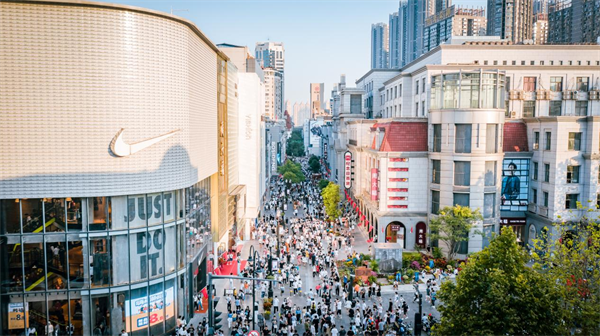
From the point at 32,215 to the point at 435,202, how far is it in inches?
1377

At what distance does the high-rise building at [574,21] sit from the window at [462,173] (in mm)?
81919

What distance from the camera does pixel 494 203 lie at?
4506cm

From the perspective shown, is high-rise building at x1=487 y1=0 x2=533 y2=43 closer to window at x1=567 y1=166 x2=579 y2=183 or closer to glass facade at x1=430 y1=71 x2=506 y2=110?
window at x1=567 y1=166 x2=579 y2=183

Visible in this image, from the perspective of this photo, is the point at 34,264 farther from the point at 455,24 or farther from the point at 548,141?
the point at 455,24

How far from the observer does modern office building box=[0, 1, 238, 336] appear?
22.8 m

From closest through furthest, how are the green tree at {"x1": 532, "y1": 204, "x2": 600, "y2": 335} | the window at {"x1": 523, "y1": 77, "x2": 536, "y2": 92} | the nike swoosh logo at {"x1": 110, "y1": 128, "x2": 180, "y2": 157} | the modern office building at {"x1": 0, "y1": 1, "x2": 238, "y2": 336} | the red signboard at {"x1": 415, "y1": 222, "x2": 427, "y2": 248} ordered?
the green tree at {"x1": 532, "y1": 204, "x2": 600, "y2": 335}
the modern office building at {"x1": 0, "y1": 1, "x2": 238, "y2": 336}
the nike swoosh logo at {"x1": 110, "y1": 128, "x2": 180, "y2": 157}
the red signboard at {"x1": 415, "y1": 222, "x2": 427, "y2": 248}
the window at {"x1": 523, "y1": 77, "x2": 536, "y2": 92}

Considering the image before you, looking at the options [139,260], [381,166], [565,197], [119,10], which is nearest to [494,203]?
[565,197]

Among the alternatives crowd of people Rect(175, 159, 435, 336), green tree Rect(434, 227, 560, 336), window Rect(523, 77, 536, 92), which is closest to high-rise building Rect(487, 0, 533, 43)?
window Rect(523, 77, 536, 92)

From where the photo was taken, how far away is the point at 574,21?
12612cm

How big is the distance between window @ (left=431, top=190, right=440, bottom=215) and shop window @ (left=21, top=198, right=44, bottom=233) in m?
34.4

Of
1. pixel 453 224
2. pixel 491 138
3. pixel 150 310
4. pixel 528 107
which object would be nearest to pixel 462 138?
pixel 491 138

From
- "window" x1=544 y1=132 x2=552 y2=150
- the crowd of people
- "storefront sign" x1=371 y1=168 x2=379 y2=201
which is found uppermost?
"window" x1=544 y1=132 x2=552 y2=150

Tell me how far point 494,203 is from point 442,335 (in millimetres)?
27314

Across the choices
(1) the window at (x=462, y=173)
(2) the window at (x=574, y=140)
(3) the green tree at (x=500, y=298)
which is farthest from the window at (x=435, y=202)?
(3) the green tree at (x=500, y=298)
